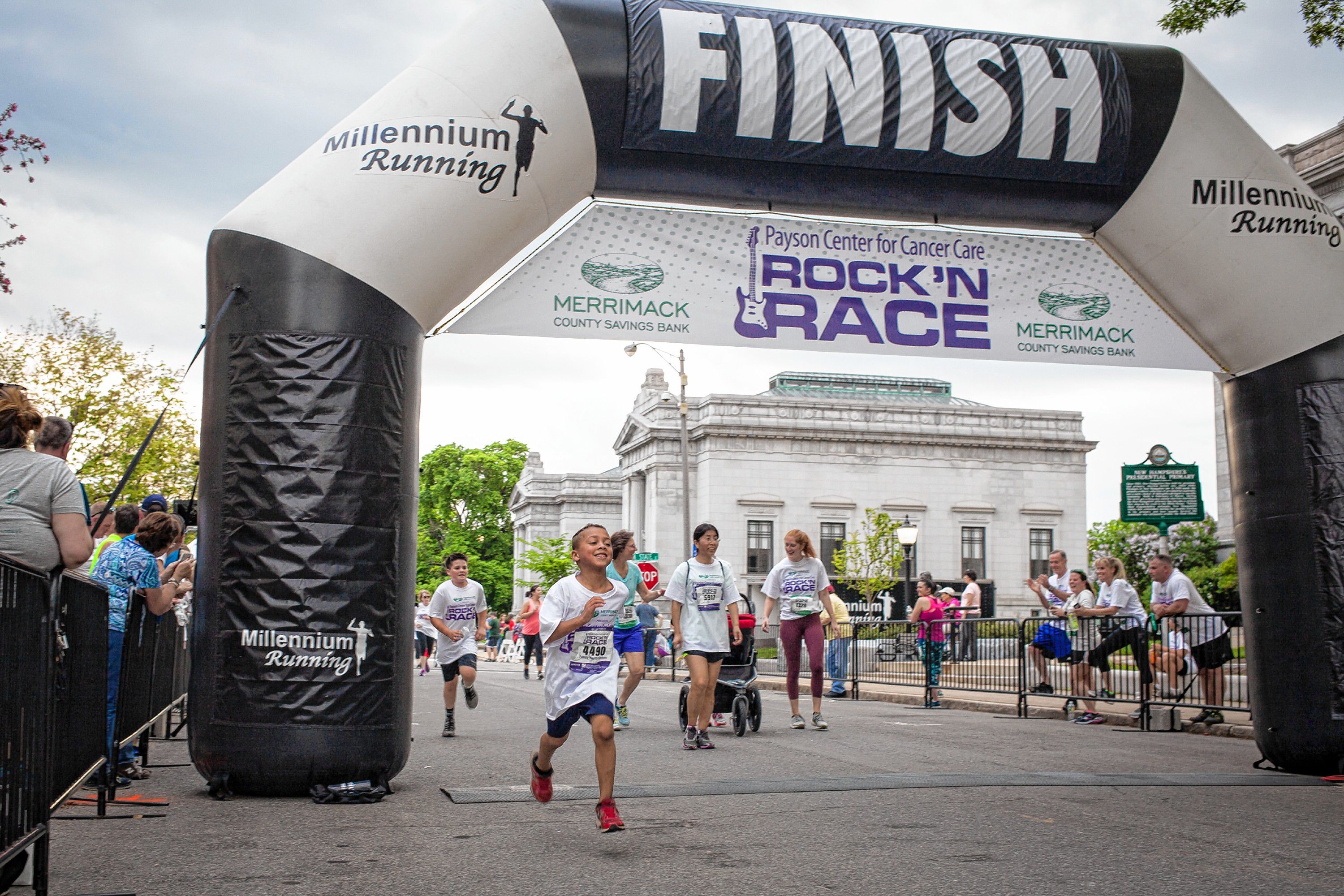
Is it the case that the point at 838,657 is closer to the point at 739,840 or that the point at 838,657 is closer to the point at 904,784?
the point at 904,784

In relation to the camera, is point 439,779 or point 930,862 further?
point 439,779

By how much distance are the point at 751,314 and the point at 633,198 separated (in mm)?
1176

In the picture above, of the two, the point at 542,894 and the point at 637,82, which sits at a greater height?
the point at 637,82

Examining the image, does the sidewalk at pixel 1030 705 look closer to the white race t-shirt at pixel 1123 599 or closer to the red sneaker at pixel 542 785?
the white race t-shirt at pixel 1123 599

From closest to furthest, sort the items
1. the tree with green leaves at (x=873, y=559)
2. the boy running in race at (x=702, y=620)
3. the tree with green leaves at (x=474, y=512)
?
the boy running in race at (x=702, y=620)
the tree with green leaves at (x=873, y=559)
the tree with green leaves at (x=474, y=512)

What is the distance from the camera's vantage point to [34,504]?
5227 millimetres

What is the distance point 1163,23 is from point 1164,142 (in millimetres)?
5504

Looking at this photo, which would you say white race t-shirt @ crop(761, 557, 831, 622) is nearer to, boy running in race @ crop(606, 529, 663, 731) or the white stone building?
boy running in race @ crop(606, 529, 663, 731)

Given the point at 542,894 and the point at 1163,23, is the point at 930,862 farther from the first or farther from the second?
the point at 1163,23

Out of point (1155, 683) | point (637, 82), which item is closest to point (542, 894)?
point (637, 82)

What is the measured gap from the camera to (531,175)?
7945mm

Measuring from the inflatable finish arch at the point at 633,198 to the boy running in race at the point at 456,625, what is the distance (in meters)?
4.82

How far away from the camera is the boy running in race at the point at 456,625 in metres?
12.6

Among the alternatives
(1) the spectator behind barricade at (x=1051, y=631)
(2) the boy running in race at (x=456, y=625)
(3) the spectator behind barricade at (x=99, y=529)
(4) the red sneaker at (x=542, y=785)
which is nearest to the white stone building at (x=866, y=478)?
(1) the spectator behind barricade at (x=1051, y=631)
